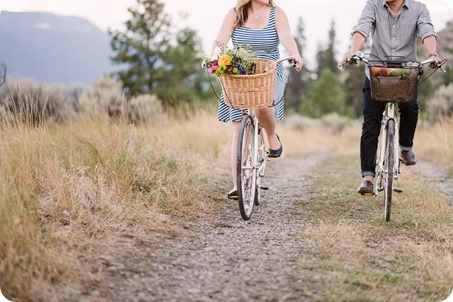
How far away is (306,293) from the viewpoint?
303 centimetres

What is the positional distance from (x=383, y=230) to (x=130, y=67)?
18429 millimetres

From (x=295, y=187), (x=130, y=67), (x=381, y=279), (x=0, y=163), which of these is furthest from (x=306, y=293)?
(x=130, y=67)

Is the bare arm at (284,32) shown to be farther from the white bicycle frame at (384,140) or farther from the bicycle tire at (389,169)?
the bicycle tire at (389,169)

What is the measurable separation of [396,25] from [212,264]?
9.12 feet

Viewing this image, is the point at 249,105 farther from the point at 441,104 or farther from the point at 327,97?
the point at 327,97

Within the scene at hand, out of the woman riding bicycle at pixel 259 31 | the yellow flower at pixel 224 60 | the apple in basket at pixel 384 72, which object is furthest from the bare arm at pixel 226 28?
the apple in basket at pixel 384 72

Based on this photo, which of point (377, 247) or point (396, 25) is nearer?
point (377, 247)

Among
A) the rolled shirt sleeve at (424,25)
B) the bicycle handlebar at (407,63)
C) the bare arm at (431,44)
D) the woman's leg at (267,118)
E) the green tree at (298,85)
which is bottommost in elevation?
the green tree at (298,85)

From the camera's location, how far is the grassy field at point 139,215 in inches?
124

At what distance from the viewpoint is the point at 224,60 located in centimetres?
453

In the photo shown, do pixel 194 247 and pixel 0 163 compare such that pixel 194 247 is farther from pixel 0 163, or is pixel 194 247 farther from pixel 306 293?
pixel 0 163

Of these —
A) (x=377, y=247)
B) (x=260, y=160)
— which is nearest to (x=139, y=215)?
(x=260, y=160)

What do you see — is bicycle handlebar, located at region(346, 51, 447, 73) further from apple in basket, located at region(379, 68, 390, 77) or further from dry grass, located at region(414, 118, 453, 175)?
dry grass, located at region(414, 118, 453, 175)

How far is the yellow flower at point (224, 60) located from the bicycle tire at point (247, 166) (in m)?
0.52
